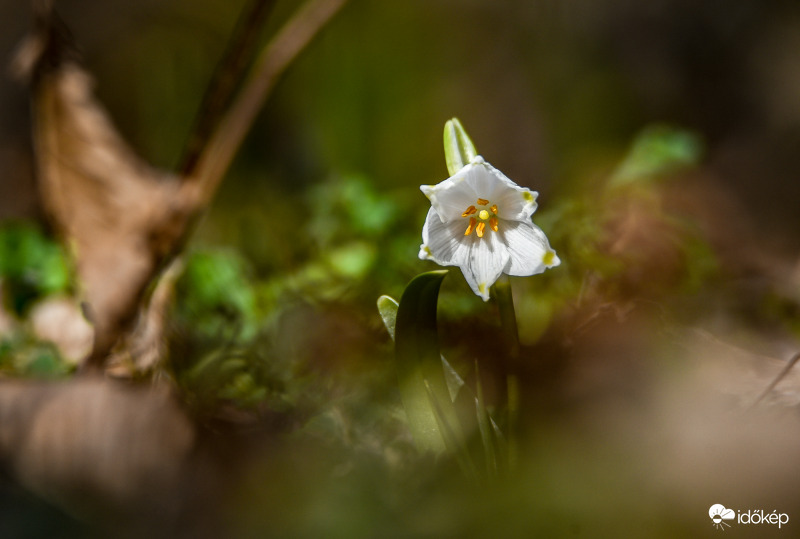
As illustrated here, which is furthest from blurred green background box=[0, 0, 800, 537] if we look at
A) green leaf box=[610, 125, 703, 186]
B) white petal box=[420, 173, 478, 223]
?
white petal box=[420, 173, 478, 223]

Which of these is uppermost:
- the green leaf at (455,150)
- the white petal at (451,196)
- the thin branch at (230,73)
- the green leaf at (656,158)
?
the thin branch at (230,73)

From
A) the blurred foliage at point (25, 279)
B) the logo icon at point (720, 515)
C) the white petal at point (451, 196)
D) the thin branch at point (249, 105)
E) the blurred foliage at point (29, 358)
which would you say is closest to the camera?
the logo icon at point (720, 515)

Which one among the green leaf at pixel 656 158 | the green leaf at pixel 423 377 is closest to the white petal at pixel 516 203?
the green leaf at pixel 423 377

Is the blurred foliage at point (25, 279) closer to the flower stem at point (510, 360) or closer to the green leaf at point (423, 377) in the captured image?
the green leaf at point (423, 377)

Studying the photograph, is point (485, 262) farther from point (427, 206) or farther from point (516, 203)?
point (427, 206)

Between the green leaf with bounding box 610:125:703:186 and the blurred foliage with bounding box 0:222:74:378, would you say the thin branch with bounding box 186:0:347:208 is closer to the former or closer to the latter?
the blurred foliage with bounding box 0:222:74:378

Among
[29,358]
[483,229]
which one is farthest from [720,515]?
[29,358]

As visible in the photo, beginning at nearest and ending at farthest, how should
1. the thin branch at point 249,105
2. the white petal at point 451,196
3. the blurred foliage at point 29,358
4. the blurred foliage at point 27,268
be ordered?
1. the white petal at point 451,196
2. the blurred foliage at point 29,358
3. the blurred foliage at point 27,268
4. the thin branch at point 249,105

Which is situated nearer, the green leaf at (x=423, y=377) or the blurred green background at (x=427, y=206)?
the blurred green background at (x=427, y=206)
